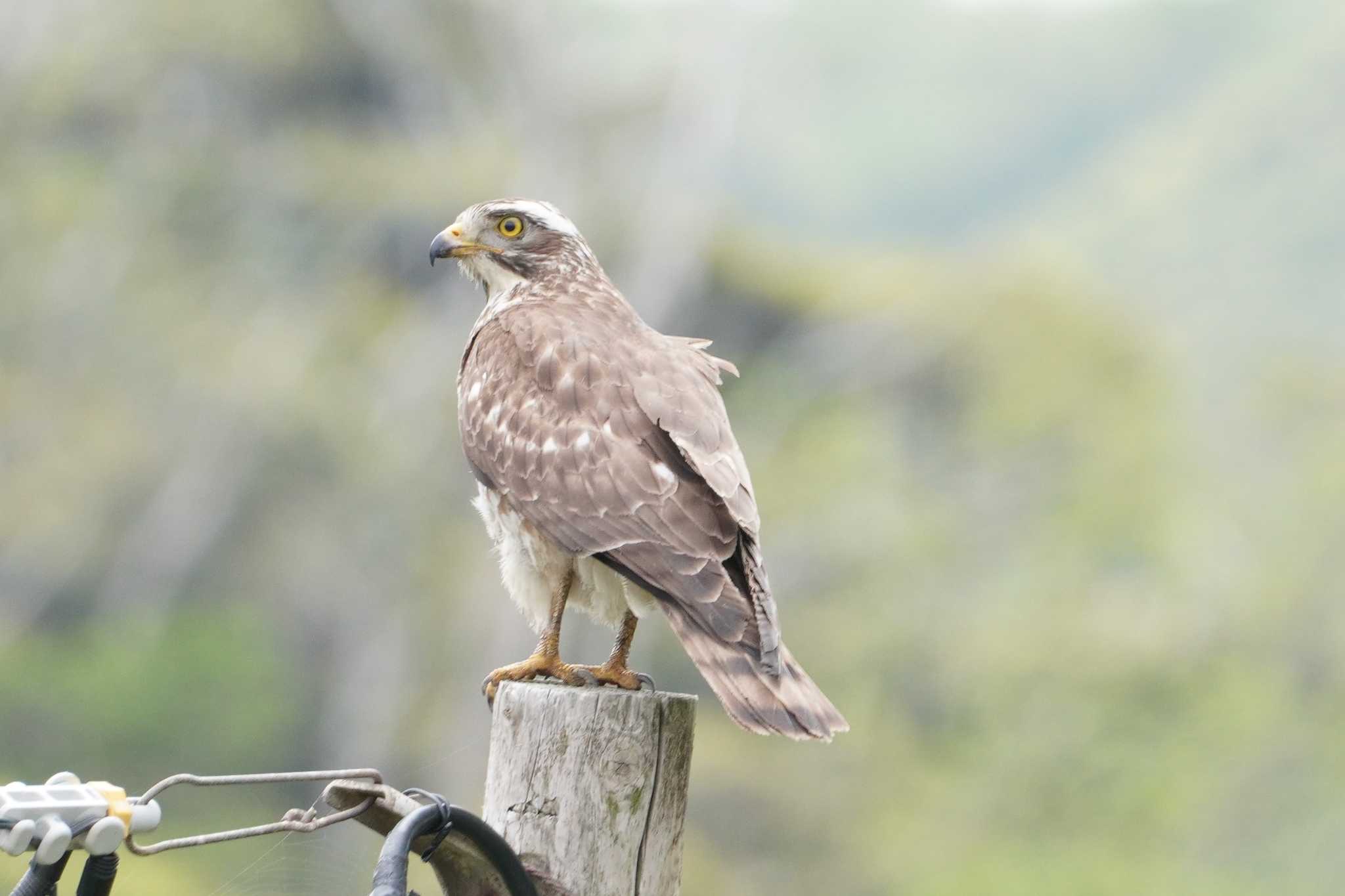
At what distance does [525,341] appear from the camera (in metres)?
4.18

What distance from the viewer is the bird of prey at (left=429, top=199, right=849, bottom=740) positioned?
334cm

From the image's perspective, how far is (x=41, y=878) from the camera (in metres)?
2.31

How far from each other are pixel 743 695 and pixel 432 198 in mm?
20145

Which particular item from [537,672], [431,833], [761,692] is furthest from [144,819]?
[537,672]

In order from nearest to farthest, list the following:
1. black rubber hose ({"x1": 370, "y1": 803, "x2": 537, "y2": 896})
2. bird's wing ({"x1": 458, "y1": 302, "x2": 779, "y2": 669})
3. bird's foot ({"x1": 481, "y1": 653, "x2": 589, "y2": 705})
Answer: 1. black rubber hose ({"x1": 370, "y1": 803, "x2": 537, "y2": 896})
2. bird's wing ({"x1": 458, "y1": 302, "x2": 779, "y2": 669})
3. bird's foot ({"x1": 481, "y1": 653, "x2": 589, "y2": 705})

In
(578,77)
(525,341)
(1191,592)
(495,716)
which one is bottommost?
(495,716)

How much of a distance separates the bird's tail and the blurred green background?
A: 1556 centimetres

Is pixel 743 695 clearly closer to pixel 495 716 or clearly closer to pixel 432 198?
pixel 495 716

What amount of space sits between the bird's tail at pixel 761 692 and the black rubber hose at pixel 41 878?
1.23 meters

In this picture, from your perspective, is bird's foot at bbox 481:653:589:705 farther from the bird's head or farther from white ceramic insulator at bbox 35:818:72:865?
white ceramic insulator at bbox 35:818:72:865

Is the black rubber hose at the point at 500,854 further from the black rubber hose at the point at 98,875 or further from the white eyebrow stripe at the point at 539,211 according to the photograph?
the white eyebrow stripe at the point at 539,211

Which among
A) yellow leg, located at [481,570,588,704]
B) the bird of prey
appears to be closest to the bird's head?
the bird of prey

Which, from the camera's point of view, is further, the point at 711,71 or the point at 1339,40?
the point at 1339,40

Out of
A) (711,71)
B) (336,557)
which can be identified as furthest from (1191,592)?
(336,557)
